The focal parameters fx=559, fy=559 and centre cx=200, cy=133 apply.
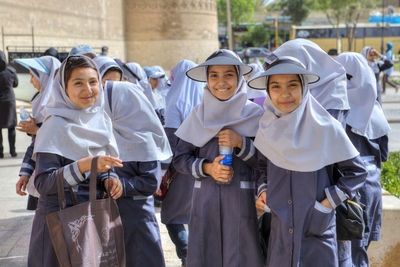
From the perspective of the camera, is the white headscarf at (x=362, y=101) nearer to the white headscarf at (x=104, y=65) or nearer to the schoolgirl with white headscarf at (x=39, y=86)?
the white headscarf at (x=104, y=65)

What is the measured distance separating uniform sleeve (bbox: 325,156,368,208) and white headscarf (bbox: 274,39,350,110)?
25.6 inches

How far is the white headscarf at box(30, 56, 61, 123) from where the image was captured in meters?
4.12

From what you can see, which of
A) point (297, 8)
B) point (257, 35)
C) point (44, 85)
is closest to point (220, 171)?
point (44, 85)

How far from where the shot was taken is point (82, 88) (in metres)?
2.77

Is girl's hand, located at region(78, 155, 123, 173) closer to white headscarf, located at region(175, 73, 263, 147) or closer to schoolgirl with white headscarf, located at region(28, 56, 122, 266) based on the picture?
schoolgirl with white headscarf, located at region(28, 56, 122, 266)

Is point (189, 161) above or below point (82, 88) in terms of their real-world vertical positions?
below

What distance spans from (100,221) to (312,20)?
7237cm

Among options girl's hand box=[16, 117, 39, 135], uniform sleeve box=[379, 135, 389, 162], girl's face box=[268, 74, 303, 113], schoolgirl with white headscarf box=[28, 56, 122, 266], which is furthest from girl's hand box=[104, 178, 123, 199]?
uniform sleeve box=[379, 135, 389, 162]

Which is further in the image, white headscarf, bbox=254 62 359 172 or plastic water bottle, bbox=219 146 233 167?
plastic water bottle, bbox=219 146 233 167

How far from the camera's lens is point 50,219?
2.51 m

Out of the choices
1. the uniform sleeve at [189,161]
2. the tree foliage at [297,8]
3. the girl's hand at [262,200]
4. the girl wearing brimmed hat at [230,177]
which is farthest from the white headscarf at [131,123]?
the tree foliage at [297,8]

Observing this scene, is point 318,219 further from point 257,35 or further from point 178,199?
point 257,35

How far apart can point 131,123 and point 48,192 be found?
2.30 feet

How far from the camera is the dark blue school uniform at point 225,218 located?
9.56 feet
